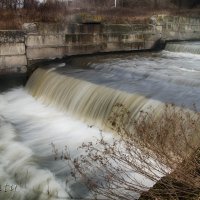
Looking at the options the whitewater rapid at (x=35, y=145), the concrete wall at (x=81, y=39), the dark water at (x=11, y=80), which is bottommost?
the whitewater rapid at (x=35, y=145)

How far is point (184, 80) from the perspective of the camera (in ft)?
29.6

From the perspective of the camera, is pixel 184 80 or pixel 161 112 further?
pixel 184 80

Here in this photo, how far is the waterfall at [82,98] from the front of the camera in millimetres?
7500

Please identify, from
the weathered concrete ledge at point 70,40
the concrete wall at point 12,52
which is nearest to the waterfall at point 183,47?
the weathered concrete ledge at point 70,40

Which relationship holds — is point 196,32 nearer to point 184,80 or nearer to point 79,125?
point 184,80

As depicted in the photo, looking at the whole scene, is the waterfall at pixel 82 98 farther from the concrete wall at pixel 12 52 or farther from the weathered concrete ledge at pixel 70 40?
the weathered concrete ledge at pixel 70 40

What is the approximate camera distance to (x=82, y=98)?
8.45m

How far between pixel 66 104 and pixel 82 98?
62 centimetres

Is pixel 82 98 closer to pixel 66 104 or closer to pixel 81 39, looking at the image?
pixel 66 104

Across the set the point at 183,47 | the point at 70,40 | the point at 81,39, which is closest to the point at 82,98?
the point at 70,40

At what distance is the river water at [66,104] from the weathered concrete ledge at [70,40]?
22.2 inches

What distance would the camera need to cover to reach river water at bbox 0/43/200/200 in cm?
599

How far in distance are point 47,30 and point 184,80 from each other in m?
4.86

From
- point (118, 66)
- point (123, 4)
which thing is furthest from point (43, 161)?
point (123, 4)
